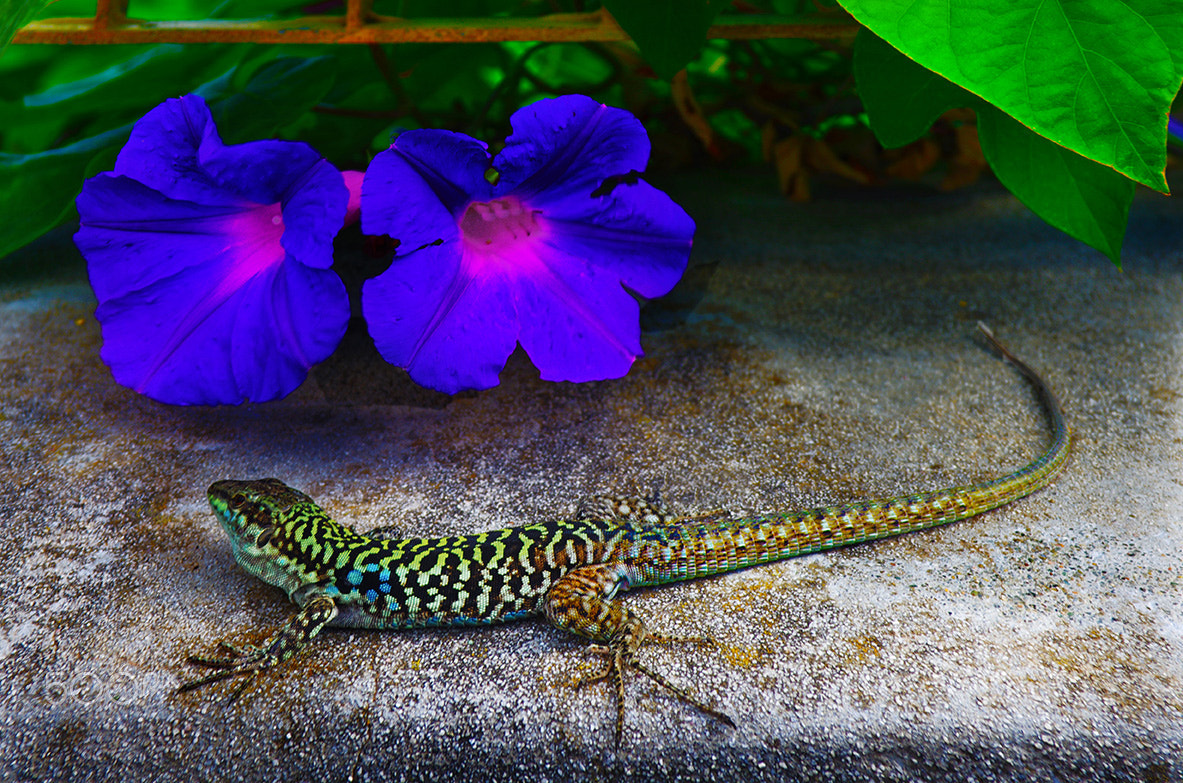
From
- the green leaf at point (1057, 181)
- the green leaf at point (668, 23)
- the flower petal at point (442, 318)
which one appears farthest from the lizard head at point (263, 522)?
the green leaf at point (1057, 181)

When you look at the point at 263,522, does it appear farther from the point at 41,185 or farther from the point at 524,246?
the point at 41,185

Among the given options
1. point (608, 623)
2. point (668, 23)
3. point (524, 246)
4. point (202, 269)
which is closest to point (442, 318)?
point (524, 246)

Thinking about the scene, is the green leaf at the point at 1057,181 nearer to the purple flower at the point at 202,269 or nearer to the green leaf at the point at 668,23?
the green leaf at the point at 668,23

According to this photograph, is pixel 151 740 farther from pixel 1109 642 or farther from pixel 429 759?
pixel 1109 642

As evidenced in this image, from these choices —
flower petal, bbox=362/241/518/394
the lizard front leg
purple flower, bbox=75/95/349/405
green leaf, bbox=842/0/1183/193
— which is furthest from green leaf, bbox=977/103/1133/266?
the lizard front leg

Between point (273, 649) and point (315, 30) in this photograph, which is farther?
point (315, 30)

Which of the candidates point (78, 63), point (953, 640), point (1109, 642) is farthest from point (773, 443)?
point (78, 63)

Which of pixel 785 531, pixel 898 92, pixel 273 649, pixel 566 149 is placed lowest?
pixel 273 649
